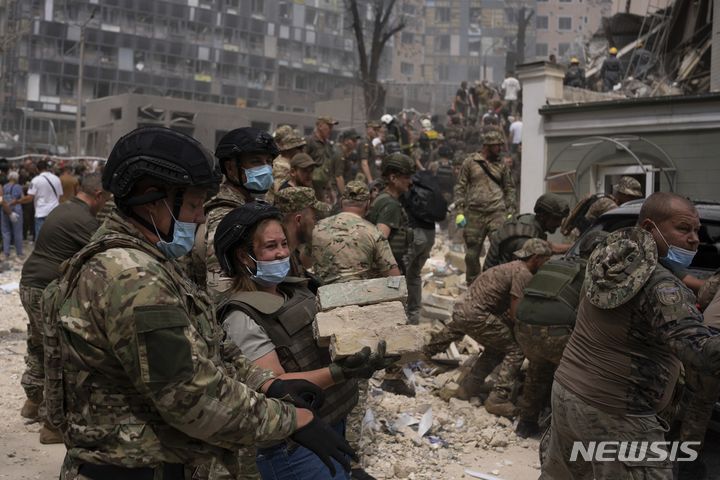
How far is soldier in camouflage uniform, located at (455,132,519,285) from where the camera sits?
9148mm

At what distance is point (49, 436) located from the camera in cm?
544

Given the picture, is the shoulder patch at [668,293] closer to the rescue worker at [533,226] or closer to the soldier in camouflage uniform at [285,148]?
the rescue worker at [533,226]

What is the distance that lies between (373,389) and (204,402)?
4.72 metres

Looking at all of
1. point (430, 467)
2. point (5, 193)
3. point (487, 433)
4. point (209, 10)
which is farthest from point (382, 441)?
point (209, 10)

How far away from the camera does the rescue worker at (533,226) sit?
23.4 feet

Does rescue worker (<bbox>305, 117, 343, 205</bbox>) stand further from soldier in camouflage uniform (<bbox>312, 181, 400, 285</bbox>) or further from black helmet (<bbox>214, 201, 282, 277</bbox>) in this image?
black helmet (<bbox>214, 201, 282, 277</bbox>)

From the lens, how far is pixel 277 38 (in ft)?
253

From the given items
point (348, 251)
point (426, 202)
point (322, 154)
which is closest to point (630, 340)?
point (348, 251)

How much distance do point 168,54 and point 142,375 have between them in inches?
2865

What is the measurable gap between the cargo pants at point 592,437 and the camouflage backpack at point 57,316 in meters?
2.06

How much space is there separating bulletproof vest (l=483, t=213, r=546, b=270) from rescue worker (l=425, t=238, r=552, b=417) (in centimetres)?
86

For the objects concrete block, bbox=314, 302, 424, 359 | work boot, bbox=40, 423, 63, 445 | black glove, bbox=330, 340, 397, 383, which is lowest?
work boot, bbox=40, 423, 63, 445

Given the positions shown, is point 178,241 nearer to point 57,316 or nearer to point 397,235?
point 57,316

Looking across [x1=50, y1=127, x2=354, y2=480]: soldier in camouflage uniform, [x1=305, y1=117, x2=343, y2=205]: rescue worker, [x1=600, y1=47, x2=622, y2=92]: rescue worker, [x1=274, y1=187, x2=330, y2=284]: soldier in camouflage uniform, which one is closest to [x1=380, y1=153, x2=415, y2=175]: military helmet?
[x1=274, y1=187, x2=330, y2=284]: soldier in camouflage uniform
